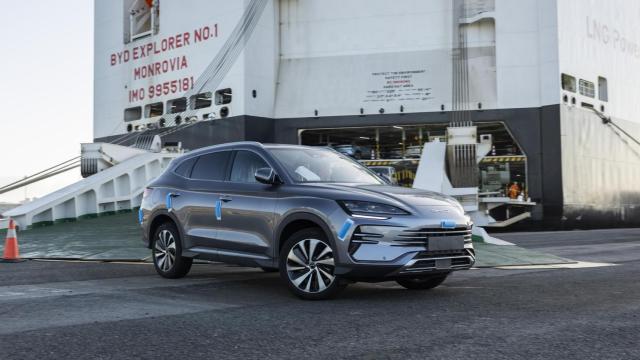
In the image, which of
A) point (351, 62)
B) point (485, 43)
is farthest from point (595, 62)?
point (351, 62)

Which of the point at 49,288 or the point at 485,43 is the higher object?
the point at 485,43

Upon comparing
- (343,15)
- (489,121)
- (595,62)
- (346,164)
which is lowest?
(346,164)

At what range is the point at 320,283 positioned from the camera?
260 inches

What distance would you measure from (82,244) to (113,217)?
818 centimetres

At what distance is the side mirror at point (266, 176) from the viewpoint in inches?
279

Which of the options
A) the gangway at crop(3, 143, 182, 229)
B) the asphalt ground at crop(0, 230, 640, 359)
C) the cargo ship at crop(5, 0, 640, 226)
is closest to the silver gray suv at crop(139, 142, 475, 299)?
the asphalt ground at crop(0, 230, 640, 359)

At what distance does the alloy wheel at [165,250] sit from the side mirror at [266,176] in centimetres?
211

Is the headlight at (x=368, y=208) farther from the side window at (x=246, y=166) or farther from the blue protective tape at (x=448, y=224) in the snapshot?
the side window at (x=246, y=166)

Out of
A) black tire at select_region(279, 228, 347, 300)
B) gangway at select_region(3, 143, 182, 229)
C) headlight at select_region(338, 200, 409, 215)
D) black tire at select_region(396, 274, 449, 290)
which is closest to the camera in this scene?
headlight at select_region(338, 200, 409, 215)

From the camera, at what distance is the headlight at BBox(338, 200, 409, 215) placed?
253 inches

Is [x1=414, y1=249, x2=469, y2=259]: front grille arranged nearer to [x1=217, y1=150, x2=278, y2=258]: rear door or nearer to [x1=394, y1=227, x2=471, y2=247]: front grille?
[x1=394, y1=227, x2=471, y2=247]: front grille

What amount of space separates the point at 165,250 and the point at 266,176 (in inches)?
97.6

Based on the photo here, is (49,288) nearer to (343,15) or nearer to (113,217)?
(113,217)

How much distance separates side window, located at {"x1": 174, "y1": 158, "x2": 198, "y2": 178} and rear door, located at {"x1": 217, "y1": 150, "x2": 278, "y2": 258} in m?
0.94
